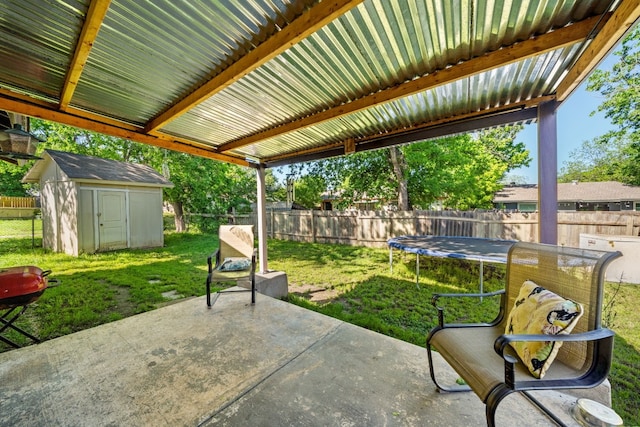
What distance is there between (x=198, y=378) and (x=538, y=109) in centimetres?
365

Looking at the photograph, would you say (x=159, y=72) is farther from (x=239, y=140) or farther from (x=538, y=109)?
(x=538, y=109)

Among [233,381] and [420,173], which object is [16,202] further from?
[420,173]

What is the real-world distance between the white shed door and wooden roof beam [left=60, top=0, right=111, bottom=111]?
23.1ft

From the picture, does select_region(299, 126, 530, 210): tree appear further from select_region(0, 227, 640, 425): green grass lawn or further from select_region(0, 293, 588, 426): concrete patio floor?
select_region(0, 293, 588, 426): concrete patio floor

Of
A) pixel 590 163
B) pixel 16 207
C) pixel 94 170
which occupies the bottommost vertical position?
pixel 16 207

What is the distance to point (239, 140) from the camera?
12.8ft

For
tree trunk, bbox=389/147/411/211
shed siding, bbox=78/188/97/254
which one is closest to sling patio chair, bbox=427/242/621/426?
tree trunk, bbox=389/147/411/211

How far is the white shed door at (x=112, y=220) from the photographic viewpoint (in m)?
7.82

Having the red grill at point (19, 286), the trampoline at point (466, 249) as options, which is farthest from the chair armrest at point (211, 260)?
the trampoline at point (466, 249)

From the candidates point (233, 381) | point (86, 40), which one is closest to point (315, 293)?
point (233, 381)

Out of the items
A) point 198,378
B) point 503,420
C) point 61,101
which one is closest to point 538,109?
point 503,420

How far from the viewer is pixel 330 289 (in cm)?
464

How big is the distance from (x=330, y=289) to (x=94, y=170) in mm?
8381

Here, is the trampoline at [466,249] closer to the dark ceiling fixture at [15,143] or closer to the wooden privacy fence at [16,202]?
the dark ceiling fixture at [15,143]
